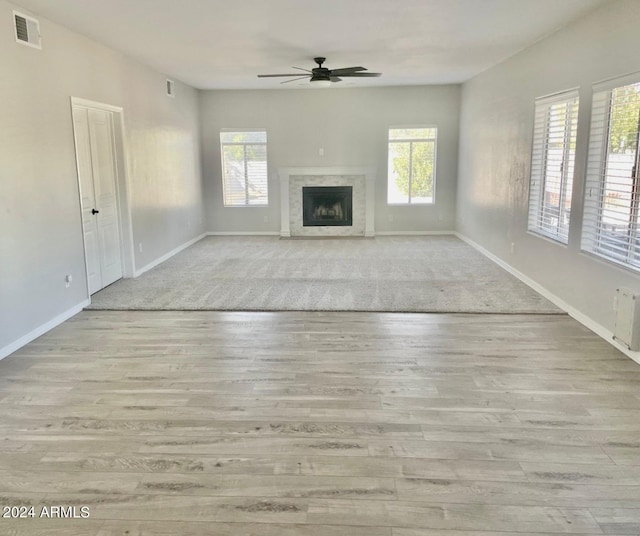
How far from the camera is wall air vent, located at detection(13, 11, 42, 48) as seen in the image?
4.09 meters

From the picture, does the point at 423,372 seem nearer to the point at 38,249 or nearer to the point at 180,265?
the point at 38,249

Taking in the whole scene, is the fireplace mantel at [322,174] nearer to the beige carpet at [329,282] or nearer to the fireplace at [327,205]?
the fireplace at [327,205]

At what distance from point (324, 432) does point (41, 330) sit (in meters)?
2.98

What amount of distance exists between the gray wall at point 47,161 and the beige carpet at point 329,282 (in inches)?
29.3

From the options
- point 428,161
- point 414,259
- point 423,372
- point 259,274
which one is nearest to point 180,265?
point 259,274

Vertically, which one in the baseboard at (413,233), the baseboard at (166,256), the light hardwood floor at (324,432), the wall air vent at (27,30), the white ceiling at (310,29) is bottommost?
the light hardwood floor at (324,432)

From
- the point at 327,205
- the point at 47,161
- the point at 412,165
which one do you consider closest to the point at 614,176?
the point at 47,161

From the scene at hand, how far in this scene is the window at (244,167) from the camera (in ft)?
31.5

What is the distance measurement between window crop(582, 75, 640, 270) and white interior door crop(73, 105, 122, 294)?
497 cm

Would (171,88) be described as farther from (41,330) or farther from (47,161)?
(41,330)

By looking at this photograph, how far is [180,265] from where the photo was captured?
7.12 meters

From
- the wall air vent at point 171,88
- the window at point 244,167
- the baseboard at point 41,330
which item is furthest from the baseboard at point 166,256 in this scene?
the wall air vent at point 171,88

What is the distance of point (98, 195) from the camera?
581cm

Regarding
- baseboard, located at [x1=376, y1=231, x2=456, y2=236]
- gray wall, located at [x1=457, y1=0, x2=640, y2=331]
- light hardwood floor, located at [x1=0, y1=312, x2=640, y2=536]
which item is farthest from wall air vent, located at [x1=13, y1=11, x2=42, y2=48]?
baseboard, located at [x1=376, y1=231, x2=456, y2=236]
